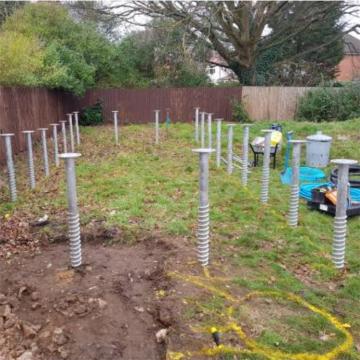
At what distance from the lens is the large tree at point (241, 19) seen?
18672 millimetres

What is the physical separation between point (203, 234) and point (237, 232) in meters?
1.11

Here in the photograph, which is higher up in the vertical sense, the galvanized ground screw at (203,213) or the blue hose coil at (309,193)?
the galvanized ground screw at (203,213)

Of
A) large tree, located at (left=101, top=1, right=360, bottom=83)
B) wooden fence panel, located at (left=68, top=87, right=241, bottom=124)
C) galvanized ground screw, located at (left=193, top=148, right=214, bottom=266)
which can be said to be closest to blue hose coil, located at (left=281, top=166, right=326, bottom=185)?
galvanized ground screw, located at (left=193, top=148, right=214, bottom=266)

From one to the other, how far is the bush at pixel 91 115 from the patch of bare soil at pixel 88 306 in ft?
47.0

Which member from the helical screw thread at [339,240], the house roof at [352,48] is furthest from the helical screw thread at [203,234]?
the house roof at [352,48]

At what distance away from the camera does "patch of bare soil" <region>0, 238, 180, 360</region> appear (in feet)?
9.59

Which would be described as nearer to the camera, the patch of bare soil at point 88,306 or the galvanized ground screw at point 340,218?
the patch of bare soil at point 88,306

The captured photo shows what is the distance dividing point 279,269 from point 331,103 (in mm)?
13648

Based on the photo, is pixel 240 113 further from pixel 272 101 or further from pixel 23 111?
pixel 23 111

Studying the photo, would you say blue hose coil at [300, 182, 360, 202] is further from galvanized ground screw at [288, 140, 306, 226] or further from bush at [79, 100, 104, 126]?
bush at [79, 100, 104, 126]

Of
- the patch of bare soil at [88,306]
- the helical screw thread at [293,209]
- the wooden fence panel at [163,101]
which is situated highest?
the wooden fence panel at [163,101]

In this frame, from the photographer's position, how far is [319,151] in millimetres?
9922

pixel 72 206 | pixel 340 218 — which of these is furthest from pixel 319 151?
pixel 72 206

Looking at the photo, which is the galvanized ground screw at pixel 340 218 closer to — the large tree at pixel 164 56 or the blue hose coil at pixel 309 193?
the blue hose coil at pixel 309 193
